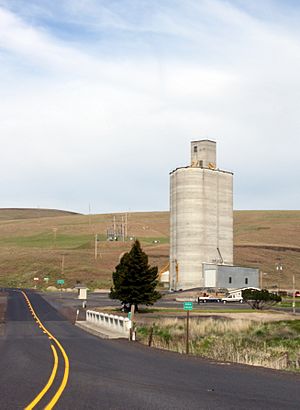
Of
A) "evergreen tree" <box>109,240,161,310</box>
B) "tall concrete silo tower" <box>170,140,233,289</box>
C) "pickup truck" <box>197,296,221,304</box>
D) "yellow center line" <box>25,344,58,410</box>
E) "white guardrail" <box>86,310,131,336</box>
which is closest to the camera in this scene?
"yellow center line" <box>25,344,58,410</box>

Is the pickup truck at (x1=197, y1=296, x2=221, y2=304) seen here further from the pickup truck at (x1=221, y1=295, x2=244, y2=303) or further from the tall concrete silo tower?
the tall concrete silo tower

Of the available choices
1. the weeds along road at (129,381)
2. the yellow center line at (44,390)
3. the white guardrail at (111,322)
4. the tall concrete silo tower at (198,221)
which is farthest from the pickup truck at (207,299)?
the yellow center line at (44,390)

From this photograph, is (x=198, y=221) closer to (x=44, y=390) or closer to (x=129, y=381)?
(x=129, y=381)

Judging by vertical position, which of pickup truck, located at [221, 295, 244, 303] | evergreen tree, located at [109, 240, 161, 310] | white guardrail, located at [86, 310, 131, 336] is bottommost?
pickup truck, located at [221, 295, 244, 303]

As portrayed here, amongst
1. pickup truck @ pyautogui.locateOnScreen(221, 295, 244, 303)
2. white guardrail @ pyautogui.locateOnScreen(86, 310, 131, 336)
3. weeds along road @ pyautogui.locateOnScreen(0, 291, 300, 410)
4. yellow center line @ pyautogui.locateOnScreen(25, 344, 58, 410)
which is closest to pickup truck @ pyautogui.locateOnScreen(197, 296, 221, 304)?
pickup truck @ pyautogui.locateOnScreen(221, 295, 244, 303)

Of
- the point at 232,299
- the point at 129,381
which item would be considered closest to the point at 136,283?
the point at 232,299

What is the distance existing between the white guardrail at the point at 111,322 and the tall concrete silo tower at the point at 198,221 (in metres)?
67.5

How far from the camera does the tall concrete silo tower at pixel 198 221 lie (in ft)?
386

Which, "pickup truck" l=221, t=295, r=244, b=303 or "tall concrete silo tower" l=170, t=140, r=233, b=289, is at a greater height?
"tall concrete silo tower" l=170, t=140, r=233, b=289

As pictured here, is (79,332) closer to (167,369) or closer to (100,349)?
(100,349)

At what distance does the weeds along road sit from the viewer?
13.6 meters

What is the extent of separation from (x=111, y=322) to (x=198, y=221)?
3089 inches

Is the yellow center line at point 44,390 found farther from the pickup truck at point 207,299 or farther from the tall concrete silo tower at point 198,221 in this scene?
the tall concrete silo tower at point 198,221

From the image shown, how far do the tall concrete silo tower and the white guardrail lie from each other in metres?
67.5
